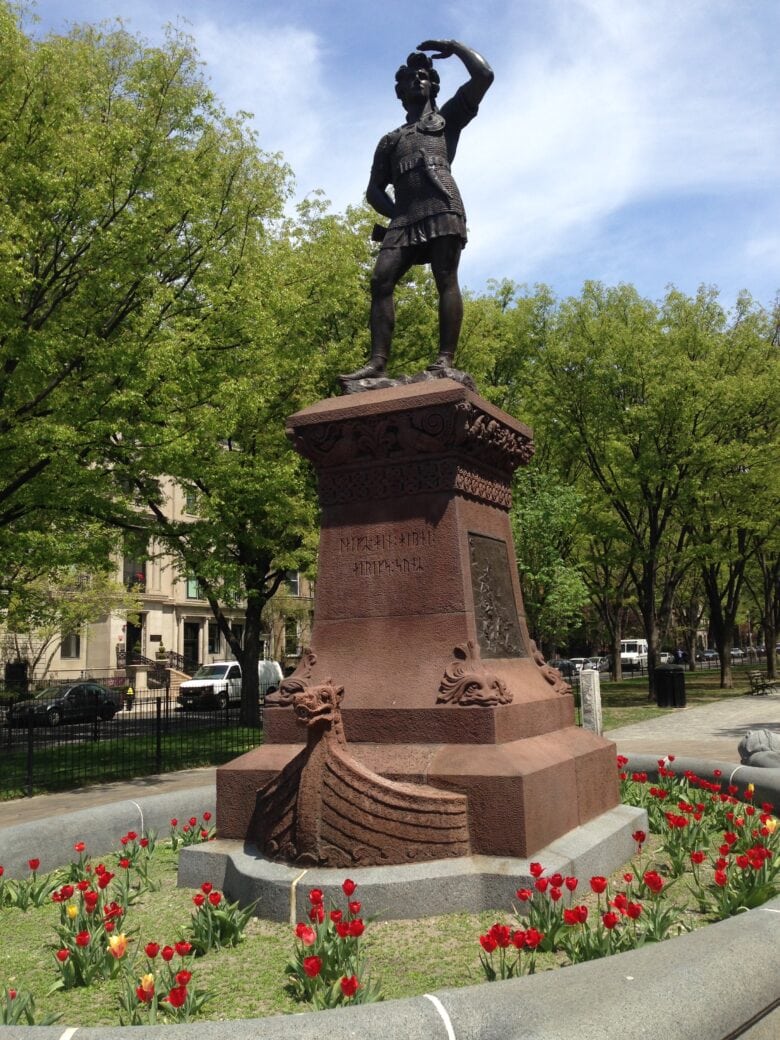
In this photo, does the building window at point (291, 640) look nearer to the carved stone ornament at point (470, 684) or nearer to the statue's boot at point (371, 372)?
the statue's boot at point (371, 372)

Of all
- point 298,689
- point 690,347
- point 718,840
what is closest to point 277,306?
point 298,689

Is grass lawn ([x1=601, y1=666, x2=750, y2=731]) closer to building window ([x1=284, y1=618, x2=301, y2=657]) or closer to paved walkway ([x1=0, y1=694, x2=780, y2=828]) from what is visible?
paved walkway ([x1=0, y1=694, x2=780, y2=828])

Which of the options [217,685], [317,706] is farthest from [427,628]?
[217,685]

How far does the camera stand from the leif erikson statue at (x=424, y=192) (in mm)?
7848

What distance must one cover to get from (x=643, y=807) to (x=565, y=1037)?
567 cm

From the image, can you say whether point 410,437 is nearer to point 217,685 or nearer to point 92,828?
point 92,828

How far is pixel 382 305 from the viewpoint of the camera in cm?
819

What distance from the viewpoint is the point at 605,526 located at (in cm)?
3130

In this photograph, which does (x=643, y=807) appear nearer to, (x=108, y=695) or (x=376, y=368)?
(x=376, y=368)

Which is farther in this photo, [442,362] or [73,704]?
[73,704]

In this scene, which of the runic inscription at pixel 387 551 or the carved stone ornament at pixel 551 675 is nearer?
the runic inscription at pixel 387 551

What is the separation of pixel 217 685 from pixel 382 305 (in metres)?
31.8

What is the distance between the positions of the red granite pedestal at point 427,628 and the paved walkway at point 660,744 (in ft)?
15.9

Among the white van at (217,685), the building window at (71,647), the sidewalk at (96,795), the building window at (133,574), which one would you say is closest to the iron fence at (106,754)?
the sidewalk at (96,795)
